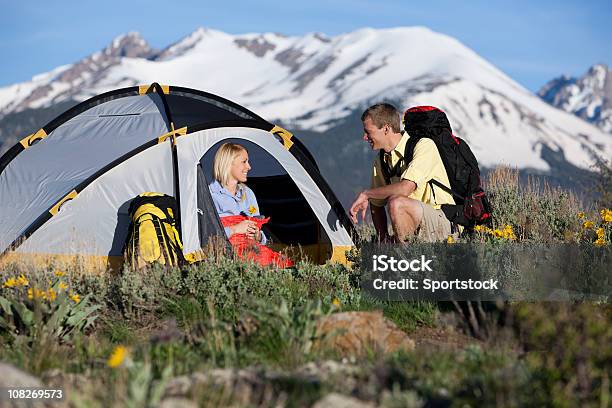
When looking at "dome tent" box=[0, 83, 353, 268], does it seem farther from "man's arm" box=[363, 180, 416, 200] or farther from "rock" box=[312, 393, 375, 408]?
"rock" box=[312, 393, 375, 408]

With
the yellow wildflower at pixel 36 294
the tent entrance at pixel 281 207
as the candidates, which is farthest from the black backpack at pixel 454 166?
the yellow wildflower at pixel 36 294

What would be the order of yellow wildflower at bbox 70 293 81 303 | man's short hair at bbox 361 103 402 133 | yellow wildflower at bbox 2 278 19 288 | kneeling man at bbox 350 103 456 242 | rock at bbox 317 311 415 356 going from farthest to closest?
man's short hair at bbox 361 103 402 133
kneeling man at bbox 350 103 456 242
yellow wildflower at bbox 2 278 19 288
yellow wildflower at bbox 70 293 81 303
rock at bbox 317 311 415 356

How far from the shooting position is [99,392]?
3969 mm

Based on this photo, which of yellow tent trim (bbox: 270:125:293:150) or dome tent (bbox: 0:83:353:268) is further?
yellow tent trim (bbox: 270:125:293:150)

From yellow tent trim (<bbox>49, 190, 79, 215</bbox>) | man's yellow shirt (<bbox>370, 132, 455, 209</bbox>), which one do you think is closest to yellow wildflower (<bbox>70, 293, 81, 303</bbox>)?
yellow tent trim (<bbox>49, 190, 79, 215</bbox>)

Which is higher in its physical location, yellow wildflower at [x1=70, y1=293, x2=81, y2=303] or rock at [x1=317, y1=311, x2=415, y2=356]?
yellow wildflower at [x1=70, y1=293, x2=81, y2=303]

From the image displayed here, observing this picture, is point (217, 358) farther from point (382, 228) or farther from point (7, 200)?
point (7, 200)

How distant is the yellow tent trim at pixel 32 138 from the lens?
10.0 m

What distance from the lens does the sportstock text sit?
741cm

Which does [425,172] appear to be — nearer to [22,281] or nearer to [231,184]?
[231,184]

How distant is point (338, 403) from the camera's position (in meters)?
3.67

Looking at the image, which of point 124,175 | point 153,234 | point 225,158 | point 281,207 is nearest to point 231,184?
point 225,158

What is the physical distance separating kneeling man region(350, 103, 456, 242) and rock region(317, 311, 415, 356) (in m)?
2.44

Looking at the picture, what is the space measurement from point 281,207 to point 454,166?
125 inches
